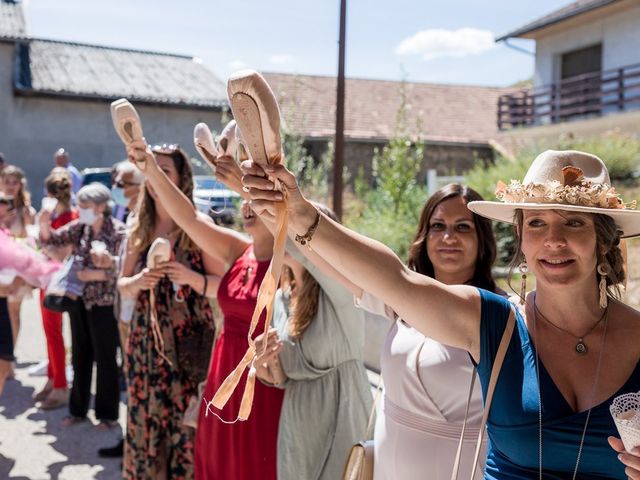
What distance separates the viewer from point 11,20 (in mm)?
22734

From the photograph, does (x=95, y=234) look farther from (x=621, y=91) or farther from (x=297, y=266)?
(x=621, y=91)

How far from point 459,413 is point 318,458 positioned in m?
0.83

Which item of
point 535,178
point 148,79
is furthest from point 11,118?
point 535,178

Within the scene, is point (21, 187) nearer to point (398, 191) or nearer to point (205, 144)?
point (205, 144)

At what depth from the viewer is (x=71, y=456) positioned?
5055 mm

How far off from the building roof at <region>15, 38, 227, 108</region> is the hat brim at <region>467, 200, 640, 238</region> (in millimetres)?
20765

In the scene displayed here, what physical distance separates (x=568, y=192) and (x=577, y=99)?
66.3 feet

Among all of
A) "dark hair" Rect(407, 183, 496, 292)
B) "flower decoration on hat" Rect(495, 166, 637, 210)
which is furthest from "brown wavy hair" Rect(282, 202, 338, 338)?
"flower decoration on hat" Rect(495, 166, 637, 210)

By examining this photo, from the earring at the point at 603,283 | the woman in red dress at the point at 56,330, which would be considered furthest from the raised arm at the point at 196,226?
the woman in red dress at the point at 56,330

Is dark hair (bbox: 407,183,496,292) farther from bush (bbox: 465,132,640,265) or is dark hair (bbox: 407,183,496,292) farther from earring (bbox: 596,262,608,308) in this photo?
bush (bbox: 465,132,640,265)

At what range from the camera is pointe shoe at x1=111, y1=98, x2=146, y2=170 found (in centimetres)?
286

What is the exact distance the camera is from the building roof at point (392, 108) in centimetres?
2394

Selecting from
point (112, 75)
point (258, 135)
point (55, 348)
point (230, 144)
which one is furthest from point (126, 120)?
point (112, 75)

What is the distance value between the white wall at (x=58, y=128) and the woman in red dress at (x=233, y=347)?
19.5 meters
